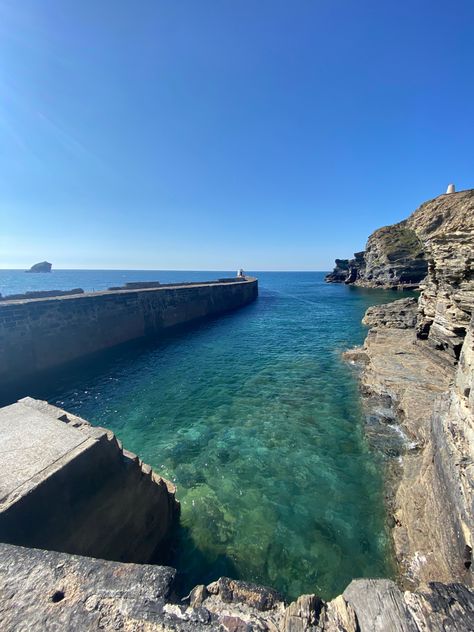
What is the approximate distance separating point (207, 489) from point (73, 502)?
381cm

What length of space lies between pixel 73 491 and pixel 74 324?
1541cm

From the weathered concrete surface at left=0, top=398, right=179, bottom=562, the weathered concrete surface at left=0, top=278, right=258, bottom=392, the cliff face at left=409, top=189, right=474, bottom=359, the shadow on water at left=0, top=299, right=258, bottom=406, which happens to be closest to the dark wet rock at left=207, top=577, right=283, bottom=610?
the weathered concrete surface at left=0, top=398, right=179, bottom=562

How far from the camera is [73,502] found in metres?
3.65

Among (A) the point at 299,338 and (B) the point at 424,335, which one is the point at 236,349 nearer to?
(A) the point at 299,338

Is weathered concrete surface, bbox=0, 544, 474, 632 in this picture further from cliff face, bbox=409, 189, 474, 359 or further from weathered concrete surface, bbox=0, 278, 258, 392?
weathered concrete surface, bbox=0, 278, 258, 392

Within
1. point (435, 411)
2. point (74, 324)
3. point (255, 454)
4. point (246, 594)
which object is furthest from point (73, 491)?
point (74, 324)

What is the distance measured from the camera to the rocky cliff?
410 centimetres

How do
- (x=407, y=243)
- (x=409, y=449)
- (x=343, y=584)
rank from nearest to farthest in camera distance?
(x=343, y=584) < (x=409, y=449) < (x=407, y=243)

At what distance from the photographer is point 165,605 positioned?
2164 mm

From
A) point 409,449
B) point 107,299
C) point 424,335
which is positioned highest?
point 107,299

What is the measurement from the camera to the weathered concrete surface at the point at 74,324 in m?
13.5

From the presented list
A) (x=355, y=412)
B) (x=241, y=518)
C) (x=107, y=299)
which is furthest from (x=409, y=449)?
(x=107, y=299)

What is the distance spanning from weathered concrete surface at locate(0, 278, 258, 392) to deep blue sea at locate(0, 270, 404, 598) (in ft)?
5.53

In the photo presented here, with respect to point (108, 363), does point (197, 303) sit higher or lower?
higher
